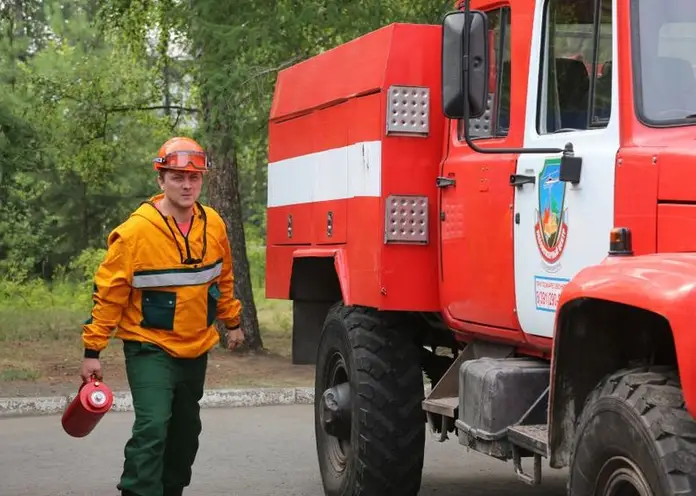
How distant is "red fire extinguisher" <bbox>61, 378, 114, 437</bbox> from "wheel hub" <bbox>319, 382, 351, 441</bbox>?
1.40 m

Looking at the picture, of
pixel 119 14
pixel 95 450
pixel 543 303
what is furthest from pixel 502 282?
pixel 119 14

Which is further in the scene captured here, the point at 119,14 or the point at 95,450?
the point at 119,14

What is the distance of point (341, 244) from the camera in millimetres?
8008

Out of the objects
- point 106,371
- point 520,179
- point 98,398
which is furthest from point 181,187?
point 106,371

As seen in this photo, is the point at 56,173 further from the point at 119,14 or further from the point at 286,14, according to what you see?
the point at 286,14

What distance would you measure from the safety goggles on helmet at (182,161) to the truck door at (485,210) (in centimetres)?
120

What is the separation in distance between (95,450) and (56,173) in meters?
20.9

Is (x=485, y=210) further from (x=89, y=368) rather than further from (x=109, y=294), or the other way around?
(x=89, y=368)

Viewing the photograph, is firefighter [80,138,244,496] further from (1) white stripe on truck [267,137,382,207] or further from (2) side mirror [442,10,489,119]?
(2) side mirror [442,10,489,119]

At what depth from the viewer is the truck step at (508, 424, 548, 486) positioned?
5.66 metres

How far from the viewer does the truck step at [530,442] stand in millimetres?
5656

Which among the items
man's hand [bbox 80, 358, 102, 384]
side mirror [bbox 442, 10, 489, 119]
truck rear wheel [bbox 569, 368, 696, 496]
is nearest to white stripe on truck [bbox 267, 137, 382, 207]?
man's hand [bbox 80, 358, 102, 384]

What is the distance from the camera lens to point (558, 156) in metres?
5.93

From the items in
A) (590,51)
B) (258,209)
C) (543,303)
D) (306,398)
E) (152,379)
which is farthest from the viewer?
(258,209)
